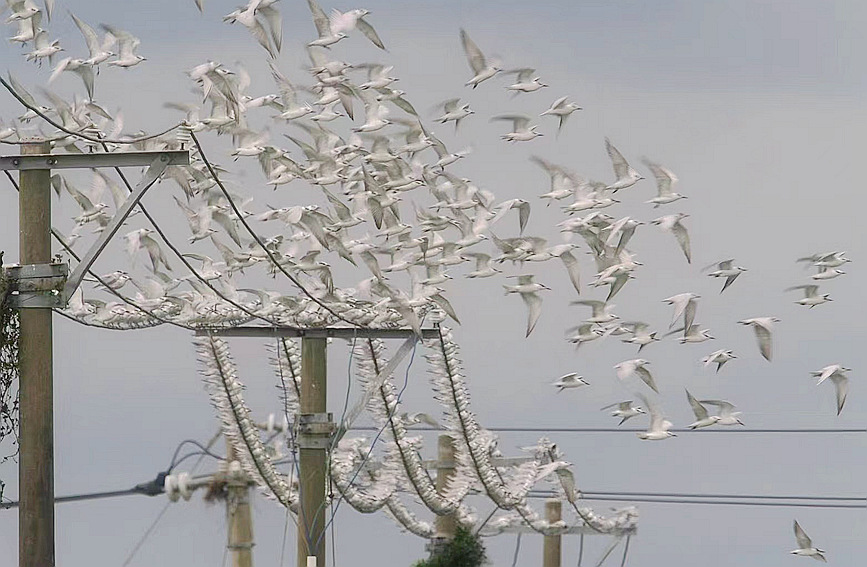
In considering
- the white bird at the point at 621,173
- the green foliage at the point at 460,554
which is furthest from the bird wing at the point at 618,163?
the green foliage at the point at 460,554

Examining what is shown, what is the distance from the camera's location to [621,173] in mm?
20500

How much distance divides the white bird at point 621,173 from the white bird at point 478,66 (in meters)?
1.31

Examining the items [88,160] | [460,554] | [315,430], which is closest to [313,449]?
[315,430]

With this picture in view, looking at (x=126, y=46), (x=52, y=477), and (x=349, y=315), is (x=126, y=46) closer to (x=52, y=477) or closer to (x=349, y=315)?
(x=349, y=315)

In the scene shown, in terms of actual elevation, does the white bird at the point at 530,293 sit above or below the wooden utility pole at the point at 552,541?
above

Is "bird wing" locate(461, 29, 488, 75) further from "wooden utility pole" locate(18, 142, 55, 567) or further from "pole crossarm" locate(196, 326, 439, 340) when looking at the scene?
"wooden utility pole" locate(18, 142, 55, 567)

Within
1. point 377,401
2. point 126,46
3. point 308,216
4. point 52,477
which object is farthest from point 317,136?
point 52,477

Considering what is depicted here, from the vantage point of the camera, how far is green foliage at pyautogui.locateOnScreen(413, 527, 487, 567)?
25406mm

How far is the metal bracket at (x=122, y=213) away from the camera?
46.8ft

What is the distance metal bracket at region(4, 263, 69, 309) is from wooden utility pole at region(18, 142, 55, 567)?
0.21 feet

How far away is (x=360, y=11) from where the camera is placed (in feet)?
62.8

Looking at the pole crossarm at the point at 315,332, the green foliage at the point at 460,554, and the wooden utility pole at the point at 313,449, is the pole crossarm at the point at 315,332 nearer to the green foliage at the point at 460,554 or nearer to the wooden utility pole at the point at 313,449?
the wooden utility pole at the point at 313,449

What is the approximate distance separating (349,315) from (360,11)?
2.95m

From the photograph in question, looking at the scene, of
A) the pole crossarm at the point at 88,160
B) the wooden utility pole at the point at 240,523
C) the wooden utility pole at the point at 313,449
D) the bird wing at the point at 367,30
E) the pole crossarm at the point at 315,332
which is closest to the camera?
the pole crossarm at the point at 88,160
